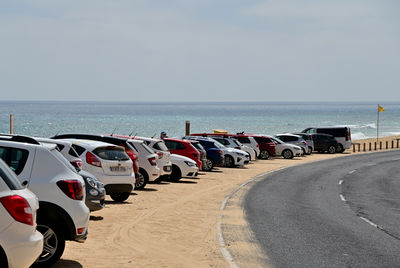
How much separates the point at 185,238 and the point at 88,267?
318 cm

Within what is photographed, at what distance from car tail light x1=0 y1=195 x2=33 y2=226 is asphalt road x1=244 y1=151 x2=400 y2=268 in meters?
4.24

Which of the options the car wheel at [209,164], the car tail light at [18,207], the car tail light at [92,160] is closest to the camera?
the car tail light at [18,207]

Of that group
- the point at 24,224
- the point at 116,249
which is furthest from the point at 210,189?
the point at 24,224

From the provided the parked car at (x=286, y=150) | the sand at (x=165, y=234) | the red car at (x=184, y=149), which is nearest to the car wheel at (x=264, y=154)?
the parked car at (x=286, y=150)

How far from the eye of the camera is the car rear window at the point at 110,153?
53.5 feet

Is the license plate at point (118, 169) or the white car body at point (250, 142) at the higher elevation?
the license plate at point (118, 169)

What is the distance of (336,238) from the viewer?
482 inches

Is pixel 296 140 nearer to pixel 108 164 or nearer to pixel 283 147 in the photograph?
pixel 283 147

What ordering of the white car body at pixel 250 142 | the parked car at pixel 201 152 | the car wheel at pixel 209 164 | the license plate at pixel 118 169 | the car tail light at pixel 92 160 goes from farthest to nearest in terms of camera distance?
the white car body at pixel 250 142 → the car wheel at pixel 209 164 → the parked car at pixel 201 152 → the license plate at pixel 118 169 → the car tail light at pixel 92 160

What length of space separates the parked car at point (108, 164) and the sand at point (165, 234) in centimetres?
59

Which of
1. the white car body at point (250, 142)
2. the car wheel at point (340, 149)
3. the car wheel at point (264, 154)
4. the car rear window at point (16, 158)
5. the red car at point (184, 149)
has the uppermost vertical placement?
the car rear window at point (16, 158)

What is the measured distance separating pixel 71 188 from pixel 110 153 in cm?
738

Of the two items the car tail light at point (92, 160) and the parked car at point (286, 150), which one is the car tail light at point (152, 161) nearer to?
the car tail light at point (92, 160)

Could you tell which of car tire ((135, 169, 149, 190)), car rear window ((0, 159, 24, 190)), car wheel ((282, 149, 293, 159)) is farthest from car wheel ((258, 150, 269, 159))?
car rear window ((0, 159, 24, 190))
